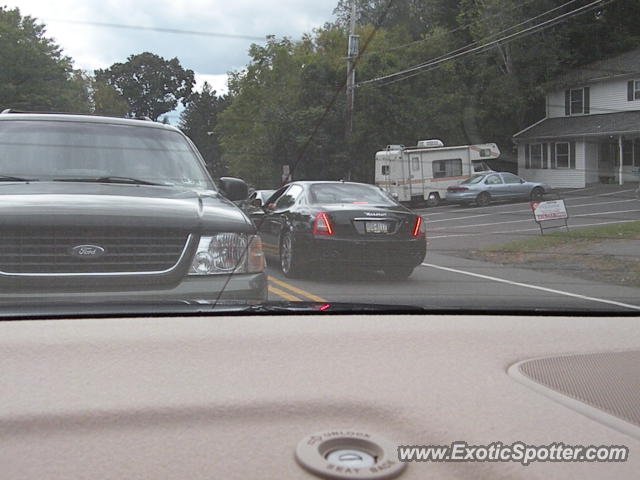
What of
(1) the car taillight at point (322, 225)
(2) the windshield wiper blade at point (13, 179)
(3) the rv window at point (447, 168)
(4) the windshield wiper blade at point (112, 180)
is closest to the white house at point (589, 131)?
(3) the rv window at point (447, 168)

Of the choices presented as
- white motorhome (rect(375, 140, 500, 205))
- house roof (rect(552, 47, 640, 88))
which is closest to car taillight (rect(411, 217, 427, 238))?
white motorhome (rect(375, 140, 500, 205))

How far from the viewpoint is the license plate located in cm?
396

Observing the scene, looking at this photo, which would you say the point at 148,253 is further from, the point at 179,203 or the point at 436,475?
the point at 436,475

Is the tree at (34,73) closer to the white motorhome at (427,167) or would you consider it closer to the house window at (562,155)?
the white motorhome at (427,167)

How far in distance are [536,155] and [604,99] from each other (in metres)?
0.53

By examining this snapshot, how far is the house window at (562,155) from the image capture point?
4.52 metres

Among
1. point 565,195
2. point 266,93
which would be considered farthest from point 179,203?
point 565,195

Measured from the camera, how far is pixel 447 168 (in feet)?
14.8

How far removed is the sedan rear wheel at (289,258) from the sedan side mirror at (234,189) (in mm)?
363

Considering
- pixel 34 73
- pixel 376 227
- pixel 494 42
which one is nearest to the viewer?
pixel 34 73

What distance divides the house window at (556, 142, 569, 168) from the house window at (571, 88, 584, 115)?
23 centimetres

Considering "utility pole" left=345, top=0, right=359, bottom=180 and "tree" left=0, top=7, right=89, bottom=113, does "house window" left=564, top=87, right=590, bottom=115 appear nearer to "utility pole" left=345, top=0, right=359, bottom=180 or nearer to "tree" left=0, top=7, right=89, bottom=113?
"utility pole" left=345, top=0, right=359, bottom=180

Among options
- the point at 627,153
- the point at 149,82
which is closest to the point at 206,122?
the point at 149,82

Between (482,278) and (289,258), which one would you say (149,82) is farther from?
(482,278)
